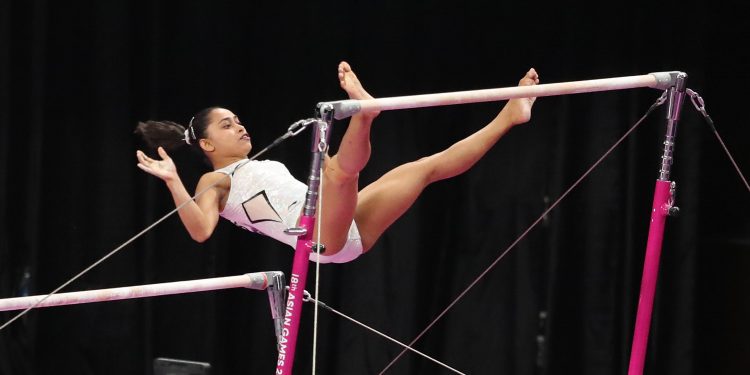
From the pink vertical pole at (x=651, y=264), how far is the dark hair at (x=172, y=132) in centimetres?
136

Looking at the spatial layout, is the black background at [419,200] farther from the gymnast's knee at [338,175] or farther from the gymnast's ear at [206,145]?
the gymnast's knee at [338,175]

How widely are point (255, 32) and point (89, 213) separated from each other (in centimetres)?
105

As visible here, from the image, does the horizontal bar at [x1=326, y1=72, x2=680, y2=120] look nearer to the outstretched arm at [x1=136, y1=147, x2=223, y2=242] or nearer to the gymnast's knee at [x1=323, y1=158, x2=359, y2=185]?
the gymnast's knee at [x1=323, y1=158, x2=359, y2=185]

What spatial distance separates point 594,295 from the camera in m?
3.88

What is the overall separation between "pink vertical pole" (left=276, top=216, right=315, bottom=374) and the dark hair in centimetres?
92

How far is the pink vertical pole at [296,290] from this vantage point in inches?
92.7

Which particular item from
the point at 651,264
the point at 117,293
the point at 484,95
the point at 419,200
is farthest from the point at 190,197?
the point at 419,200

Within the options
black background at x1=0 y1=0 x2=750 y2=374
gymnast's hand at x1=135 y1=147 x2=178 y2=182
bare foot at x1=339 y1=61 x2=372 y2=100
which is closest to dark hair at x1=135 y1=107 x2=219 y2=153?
gymnast's hand at x1=135 y1=147 x2=178 y2=182

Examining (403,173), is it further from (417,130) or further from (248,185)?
(417,130)

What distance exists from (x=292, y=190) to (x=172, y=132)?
49cm

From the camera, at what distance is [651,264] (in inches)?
109

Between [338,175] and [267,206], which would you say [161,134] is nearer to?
[267,206]

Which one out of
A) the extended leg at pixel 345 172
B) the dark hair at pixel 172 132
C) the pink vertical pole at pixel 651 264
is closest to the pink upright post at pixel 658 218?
the pink vertical pole at pixel 651 264

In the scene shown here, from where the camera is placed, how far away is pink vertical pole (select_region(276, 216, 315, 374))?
236cm
